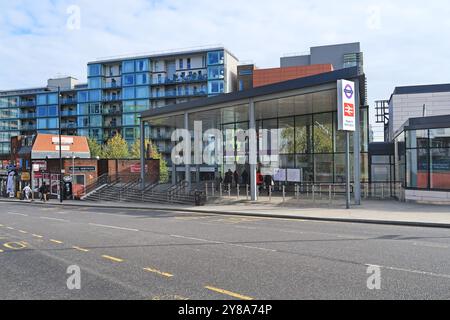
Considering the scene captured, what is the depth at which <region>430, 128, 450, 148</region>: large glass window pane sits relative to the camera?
2047 cm

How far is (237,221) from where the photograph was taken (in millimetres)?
16922

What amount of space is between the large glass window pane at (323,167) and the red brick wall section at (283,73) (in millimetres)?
46914

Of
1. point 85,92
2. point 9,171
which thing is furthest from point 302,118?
point 85,92

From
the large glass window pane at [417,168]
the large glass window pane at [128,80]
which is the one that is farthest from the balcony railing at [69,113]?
the large glass window pane at [417,168]

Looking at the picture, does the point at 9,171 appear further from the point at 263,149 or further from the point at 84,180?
the point at 263,149

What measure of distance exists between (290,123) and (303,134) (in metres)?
2.05

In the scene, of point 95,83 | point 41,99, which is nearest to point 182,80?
point 95,83

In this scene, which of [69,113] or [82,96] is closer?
[82,96]

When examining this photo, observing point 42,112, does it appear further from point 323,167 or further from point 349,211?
point 349,211

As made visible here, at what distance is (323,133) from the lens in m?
30.8

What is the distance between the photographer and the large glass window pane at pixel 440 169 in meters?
20.2

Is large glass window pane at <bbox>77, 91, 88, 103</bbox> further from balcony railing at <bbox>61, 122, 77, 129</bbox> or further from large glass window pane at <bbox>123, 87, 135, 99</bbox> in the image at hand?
large glass window pane at <bbox>123, 87, 135, 99</bbox>

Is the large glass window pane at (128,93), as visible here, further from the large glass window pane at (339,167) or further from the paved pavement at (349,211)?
the paved pavement at (349,211)

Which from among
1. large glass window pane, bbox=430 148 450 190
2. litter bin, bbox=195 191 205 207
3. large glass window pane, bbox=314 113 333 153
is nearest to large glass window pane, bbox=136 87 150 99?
large glass window pane, bbox=314 113 333 153
